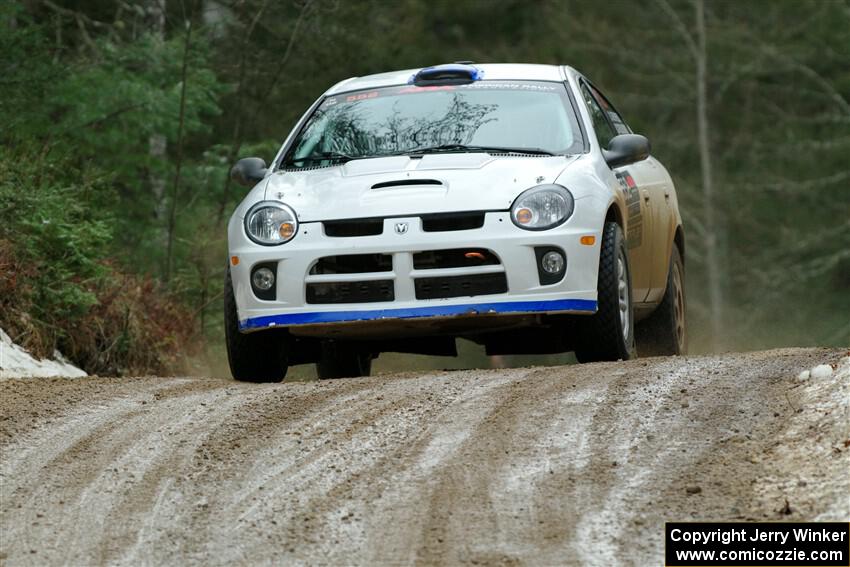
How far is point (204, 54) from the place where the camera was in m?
17.7

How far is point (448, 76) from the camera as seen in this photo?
9.80 metres

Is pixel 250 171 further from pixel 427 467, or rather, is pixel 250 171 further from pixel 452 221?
pixel 427 467

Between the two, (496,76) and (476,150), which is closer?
(476,150)

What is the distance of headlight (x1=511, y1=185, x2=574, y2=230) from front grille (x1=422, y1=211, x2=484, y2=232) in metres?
0.19

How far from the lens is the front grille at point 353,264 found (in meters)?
8.28

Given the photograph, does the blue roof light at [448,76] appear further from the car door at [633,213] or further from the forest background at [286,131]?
the forest background at [286,131]

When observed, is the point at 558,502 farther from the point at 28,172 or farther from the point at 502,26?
the point at 502,26

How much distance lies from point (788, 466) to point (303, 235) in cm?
351

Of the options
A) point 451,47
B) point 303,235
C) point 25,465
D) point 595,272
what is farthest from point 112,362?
point 451,47

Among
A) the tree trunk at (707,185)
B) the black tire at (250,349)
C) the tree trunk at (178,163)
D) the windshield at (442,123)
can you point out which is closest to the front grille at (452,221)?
the windshield at (442,123)

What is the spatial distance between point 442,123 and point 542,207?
50.7 inches

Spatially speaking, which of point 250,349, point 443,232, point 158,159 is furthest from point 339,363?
point 158,159

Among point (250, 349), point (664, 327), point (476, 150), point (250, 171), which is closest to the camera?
point (250, 349)

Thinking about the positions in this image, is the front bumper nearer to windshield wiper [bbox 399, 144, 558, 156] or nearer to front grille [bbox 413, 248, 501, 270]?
front grille [bbox 413, 248, 501, 270]
